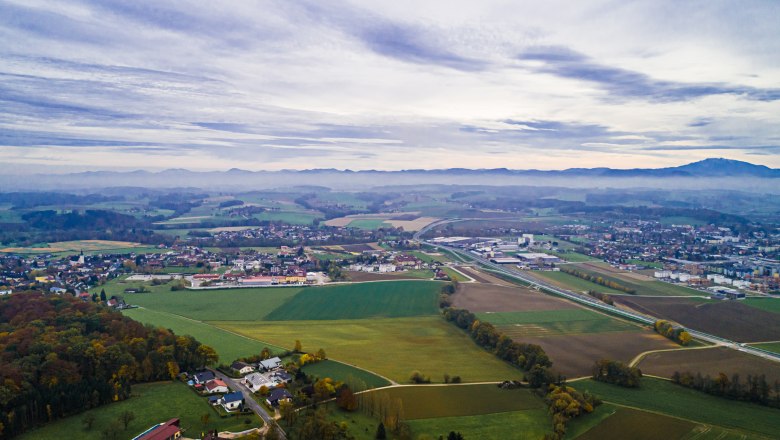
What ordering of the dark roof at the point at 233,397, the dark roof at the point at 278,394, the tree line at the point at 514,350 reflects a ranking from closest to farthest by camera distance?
the dark roof at the point at 233,397, the dark roof at the point at 278,394, the tree line at the point at 514,350

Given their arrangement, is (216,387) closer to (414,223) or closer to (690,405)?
(690,405)

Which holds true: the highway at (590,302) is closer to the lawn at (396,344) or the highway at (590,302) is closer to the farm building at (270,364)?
the lawn at (396,344)

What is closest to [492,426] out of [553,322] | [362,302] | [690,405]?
[690,405]

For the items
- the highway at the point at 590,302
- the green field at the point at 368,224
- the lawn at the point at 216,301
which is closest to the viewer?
the highway at the point at 590,302

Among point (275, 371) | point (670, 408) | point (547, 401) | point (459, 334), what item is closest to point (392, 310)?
point (459, 334)

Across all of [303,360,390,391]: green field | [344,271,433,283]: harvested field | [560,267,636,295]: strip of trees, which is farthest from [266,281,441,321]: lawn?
[560,267,636,295]: strip of trees

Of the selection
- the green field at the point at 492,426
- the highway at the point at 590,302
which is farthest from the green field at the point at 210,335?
the highway at the point at 590,302
